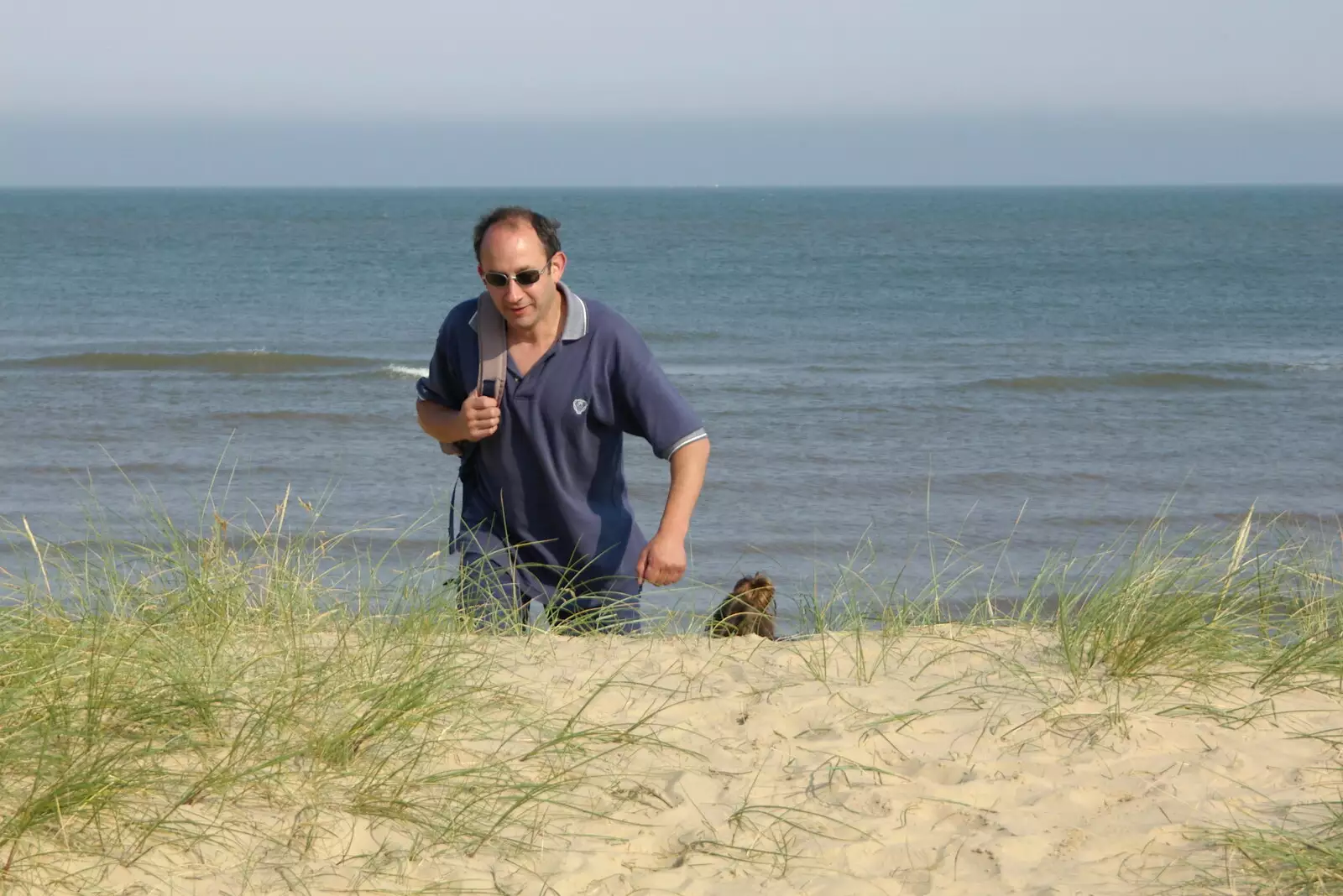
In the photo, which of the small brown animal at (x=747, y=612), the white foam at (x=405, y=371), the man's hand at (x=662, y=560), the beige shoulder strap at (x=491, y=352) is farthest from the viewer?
the white foam at (x=405, y=371)

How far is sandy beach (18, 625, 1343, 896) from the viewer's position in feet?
9.36

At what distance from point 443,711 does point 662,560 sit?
914 mm

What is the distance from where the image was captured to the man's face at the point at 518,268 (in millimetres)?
4117

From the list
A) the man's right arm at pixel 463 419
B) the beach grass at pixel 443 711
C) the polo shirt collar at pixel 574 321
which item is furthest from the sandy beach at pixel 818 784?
the polo shirt collar at pixel 574 321

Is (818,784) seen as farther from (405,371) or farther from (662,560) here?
(405,371)

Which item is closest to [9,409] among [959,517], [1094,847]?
[959,517]

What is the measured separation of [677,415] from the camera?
4.23m

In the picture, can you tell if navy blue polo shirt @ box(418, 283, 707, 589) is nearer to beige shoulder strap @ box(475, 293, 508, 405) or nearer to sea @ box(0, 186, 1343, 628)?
beige shoulder strap @ box(475, 293, 508, 405)

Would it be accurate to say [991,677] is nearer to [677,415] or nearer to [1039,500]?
[677,415]

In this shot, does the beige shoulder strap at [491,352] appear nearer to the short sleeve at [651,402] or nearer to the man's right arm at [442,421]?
the man's right arm at [442,421]

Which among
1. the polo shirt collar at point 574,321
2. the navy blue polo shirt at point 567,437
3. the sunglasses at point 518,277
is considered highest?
the sunglasses at point 518,277

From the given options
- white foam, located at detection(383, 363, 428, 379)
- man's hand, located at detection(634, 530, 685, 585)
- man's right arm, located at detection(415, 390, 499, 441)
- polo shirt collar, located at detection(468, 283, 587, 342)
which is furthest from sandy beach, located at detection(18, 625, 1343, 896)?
white foam, located at detection(383, 363, 428, 379)

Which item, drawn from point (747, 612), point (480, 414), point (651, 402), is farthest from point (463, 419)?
point (747, 612)

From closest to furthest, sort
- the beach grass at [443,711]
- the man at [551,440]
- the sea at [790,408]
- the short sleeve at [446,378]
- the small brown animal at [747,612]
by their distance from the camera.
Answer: the beach grass at [443,711]
the man at [551,440]
the short sleeve at [446,378]
the small brown animal at [747,612]
the sea at [790,408]
